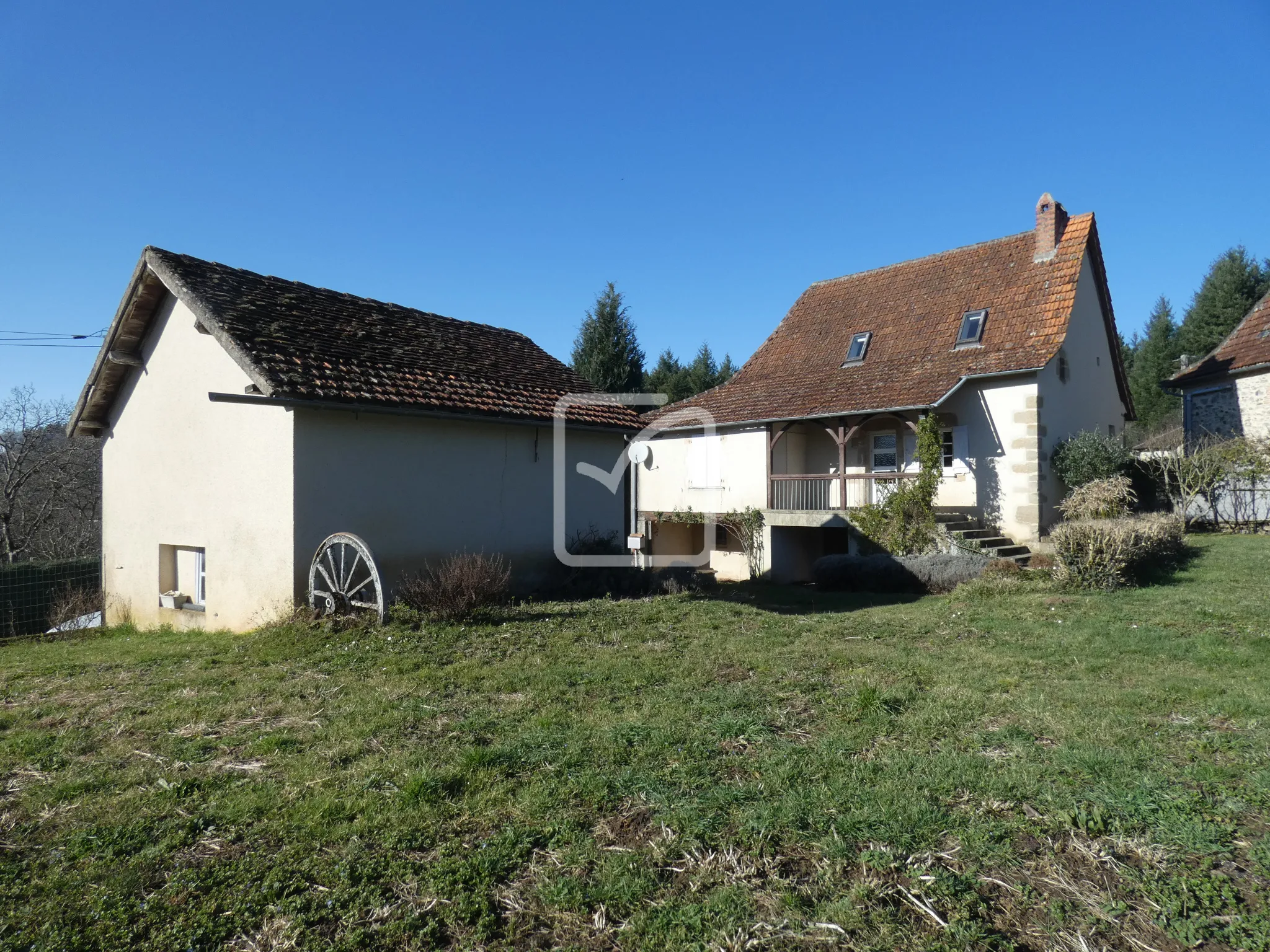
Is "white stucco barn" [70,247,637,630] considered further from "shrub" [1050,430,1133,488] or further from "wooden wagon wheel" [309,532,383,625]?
"shrub" [1050,430,1133,488]

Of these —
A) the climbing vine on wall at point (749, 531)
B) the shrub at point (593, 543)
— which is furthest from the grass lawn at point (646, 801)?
the climbing vine on wall at point (749, 531)

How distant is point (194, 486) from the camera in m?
11.0

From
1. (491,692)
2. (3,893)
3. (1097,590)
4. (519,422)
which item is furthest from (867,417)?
(3,893)

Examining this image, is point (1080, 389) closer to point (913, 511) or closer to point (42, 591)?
point (913, 511)

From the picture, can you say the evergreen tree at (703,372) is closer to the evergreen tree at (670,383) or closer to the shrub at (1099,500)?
the evergreen tree at (670,383)

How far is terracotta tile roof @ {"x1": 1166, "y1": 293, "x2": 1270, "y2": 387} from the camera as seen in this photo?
796 inches

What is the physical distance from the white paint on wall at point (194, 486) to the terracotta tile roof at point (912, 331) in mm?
11922

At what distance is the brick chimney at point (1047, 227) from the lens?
17875 mm

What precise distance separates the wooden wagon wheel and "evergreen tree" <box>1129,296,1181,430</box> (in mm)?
40561

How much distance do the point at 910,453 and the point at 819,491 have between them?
2341 mm

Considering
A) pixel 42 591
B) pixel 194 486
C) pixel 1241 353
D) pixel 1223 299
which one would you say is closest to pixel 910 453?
pixel 1241 353

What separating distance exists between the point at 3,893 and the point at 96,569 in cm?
1612

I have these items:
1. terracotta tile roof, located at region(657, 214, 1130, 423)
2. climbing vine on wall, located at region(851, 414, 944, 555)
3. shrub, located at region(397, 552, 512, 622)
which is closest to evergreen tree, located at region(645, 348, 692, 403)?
terracotta tile roof, located at region(657, 214, 1130, 423)

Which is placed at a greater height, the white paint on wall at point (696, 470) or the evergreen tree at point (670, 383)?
the evergreen tree at point (670, 383)
